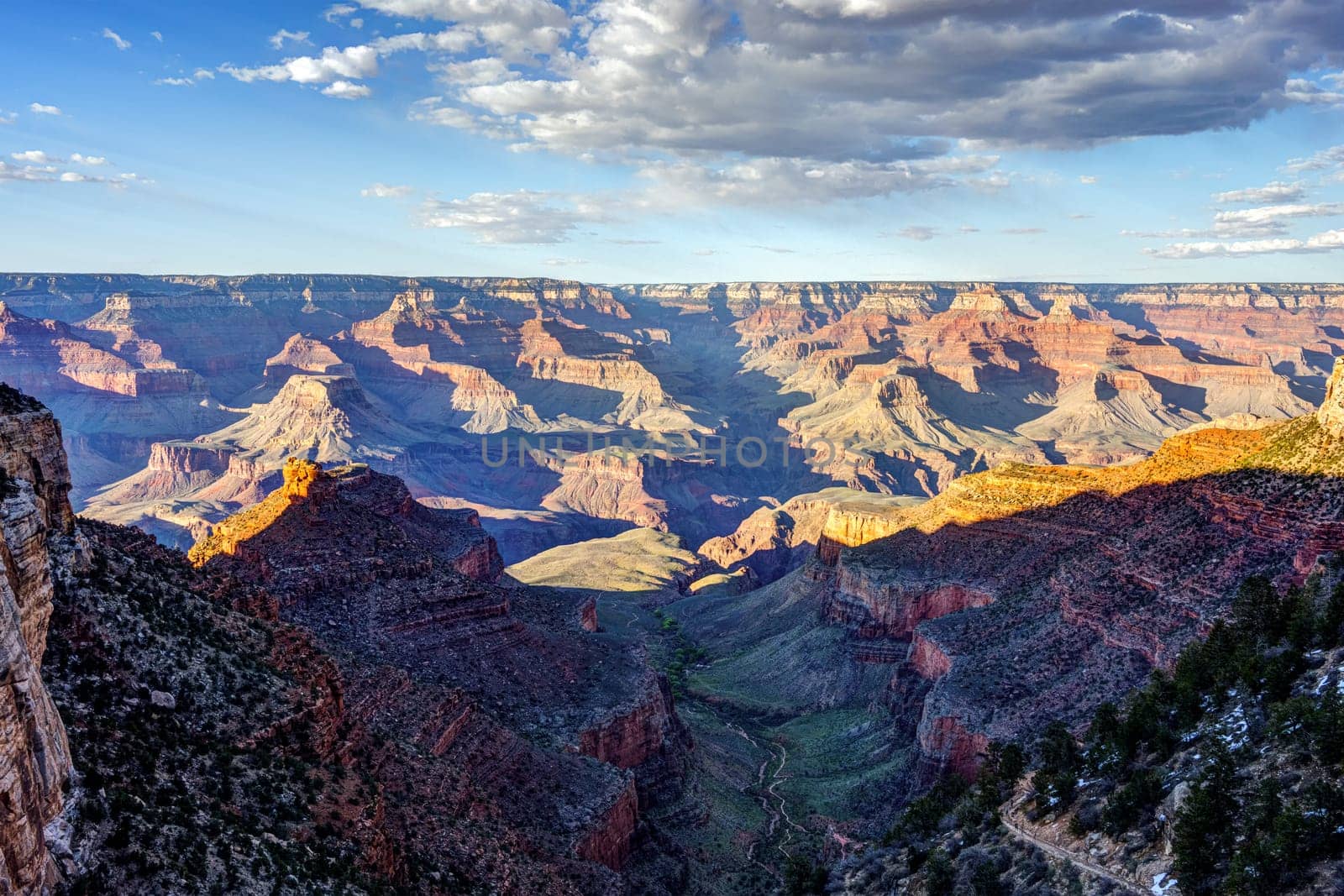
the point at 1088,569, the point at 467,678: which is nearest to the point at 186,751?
the point at 467,678

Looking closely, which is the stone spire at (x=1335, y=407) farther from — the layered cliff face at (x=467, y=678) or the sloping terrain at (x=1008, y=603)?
the layered cliff face at (x=467, y=678)

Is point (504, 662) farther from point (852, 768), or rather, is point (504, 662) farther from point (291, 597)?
point (852, 768)

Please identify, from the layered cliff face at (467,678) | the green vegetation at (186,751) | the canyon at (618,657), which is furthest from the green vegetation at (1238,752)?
the layered cliff face at (467,678)

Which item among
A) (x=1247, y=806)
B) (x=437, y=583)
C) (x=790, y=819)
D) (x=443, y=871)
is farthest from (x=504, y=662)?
(x=1247, y=806)

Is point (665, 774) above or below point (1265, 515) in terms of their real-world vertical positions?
below

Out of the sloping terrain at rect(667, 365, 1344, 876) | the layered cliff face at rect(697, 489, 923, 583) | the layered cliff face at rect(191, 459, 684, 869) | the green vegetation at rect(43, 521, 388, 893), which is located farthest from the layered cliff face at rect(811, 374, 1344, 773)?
the layered cliff face at rect(697, 489, 923, 583)

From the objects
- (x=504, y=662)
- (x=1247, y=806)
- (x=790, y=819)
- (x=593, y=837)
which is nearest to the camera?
(x=1247, y=806)
